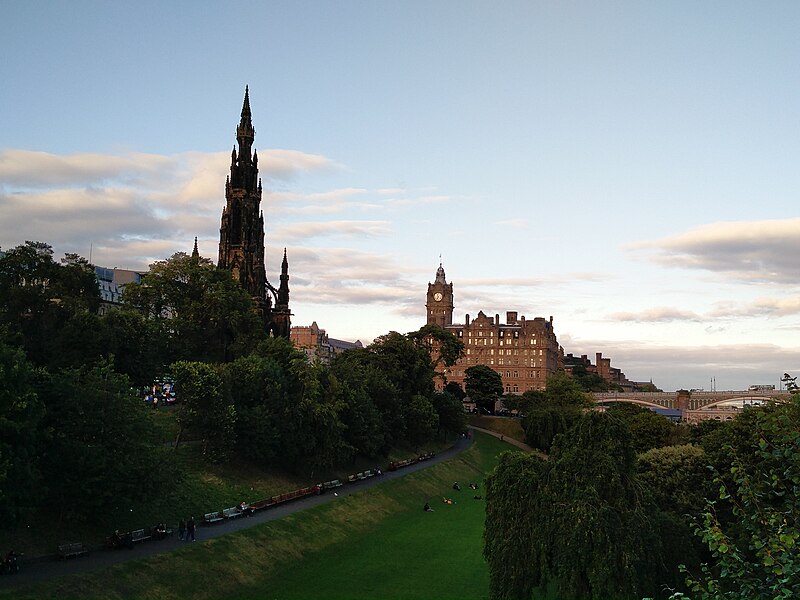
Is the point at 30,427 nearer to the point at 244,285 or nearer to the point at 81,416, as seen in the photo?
the point at 81,416

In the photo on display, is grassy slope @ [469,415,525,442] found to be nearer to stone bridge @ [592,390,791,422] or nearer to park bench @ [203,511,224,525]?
stone bridge @ [592,390,791,422]

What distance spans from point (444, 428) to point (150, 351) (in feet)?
177

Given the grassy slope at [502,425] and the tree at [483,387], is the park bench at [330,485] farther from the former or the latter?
the tree at [483,387]

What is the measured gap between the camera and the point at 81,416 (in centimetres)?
4694

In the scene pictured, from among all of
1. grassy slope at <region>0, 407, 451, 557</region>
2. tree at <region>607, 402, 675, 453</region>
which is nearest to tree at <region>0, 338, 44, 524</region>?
grassy slope at <region>0, 407, 451, 557</region>

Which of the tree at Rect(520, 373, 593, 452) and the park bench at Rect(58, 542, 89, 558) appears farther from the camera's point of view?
the tree at Rect(520, 373, 593, 452)

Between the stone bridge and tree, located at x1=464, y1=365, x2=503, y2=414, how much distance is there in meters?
26.1

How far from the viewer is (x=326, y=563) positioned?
52812 millimetres

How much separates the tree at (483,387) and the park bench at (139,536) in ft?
385

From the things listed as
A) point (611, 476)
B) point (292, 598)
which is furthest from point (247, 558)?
point (611, 476)

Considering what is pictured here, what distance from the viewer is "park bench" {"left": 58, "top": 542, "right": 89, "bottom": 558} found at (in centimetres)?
4256

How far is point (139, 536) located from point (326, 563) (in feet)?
40.9

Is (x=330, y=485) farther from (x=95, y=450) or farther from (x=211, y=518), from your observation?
(x=95, y=450)

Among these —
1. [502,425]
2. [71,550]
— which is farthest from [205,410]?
[502,425]
